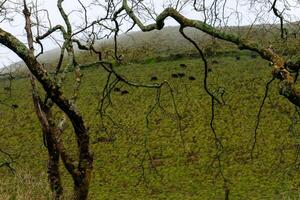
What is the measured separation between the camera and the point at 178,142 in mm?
28062

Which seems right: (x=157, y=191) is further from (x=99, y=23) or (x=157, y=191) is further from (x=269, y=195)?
(x=99, y=23)

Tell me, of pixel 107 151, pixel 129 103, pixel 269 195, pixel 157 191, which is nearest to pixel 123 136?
pixel 107 151

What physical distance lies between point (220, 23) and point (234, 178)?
15.6 m

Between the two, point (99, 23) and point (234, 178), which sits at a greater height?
point (99, 23)

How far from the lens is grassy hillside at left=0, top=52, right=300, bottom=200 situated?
21.0 metres

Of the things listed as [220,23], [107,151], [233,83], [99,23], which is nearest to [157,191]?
[107,151]

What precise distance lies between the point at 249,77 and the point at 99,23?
1054 inches

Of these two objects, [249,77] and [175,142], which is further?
[249,77]

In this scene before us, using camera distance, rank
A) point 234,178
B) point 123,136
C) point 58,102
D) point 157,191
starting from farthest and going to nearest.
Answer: point 123,136 < point 234,178 < point 157,191 < point 58,102

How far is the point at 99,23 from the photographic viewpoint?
11406mm

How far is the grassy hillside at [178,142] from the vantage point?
69.0ft

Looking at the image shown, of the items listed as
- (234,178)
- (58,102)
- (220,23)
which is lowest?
(234,178)

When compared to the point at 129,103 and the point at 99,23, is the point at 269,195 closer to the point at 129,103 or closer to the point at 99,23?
the point at 99,23

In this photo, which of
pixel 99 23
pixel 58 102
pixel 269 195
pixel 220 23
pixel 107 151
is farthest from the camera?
pixel 107 151
